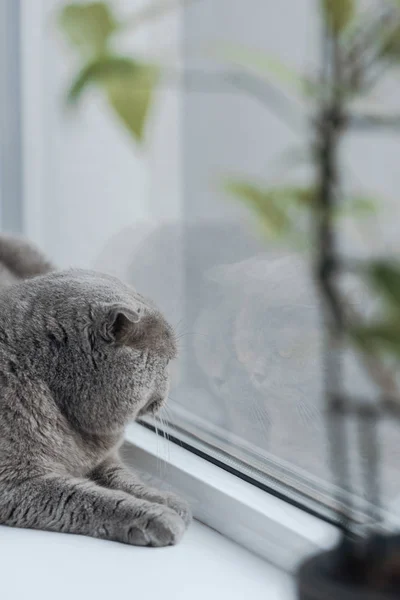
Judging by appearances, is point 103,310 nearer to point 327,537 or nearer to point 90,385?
point 90,385

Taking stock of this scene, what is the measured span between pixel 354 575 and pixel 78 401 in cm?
44

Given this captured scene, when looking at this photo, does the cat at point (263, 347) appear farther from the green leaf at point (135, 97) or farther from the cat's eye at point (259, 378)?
the green leaf at point (135, 97)

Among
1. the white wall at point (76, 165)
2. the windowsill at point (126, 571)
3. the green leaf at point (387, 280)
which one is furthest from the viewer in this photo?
the white wall at point (76, 165)

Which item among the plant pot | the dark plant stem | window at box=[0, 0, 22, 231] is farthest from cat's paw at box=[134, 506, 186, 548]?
window at box=[0, 0, 22, 231]

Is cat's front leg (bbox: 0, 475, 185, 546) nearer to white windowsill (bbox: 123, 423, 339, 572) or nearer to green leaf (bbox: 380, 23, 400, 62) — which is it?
white windowsill (bbox: 123, 423, 339, 572)

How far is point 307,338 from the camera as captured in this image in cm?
67

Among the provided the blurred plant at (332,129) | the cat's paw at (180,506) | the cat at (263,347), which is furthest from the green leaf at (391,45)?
the cat's paw at (180,506)

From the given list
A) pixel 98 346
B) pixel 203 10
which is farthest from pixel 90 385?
pixel 203 10

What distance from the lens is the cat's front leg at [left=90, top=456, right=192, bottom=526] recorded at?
77 centimetres

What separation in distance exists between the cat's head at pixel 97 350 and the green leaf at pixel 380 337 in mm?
535

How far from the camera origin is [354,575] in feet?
1.30

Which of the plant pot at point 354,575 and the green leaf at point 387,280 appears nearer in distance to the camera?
the green leaf at point 387,280

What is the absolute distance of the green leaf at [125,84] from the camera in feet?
0.89

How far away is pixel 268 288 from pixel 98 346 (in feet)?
0.75
